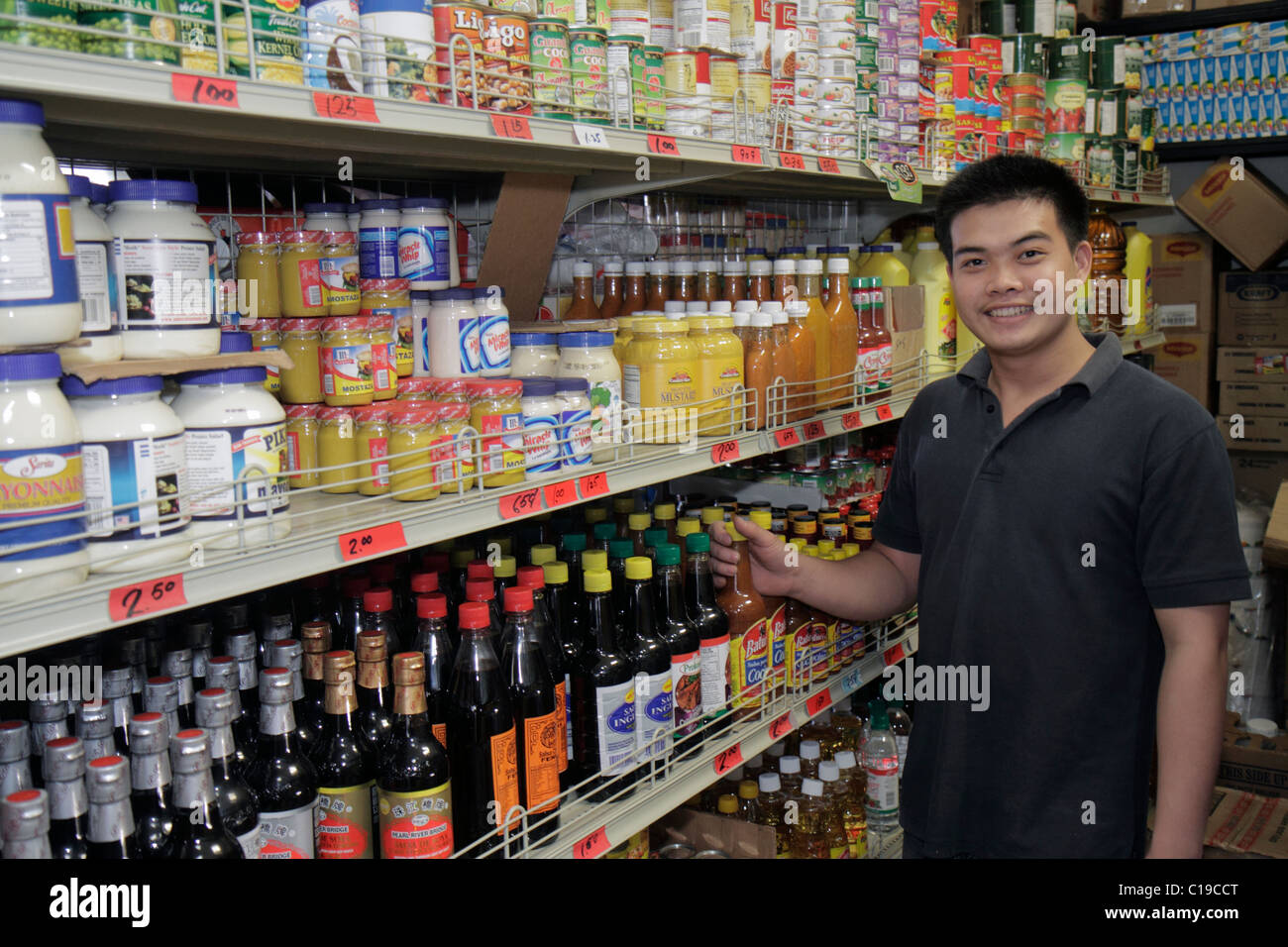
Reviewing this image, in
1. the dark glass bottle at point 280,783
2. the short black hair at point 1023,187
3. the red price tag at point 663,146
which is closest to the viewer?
the dark glass bottle at point 280,783

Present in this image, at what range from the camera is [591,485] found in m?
1.69

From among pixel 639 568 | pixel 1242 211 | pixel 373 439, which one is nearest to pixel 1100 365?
pixel 639 568

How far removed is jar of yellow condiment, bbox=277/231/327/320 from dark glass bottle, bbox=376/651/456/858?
54 centimetres

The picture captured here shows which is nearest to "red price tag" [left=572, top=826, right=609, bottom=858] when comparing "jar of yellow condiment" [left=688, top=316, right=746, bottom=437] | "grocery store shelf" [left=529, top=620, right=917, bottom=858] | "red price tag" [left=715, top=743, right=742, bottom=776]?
"grocery store shelf" [left=529, top=620, right=917, bottom=858]

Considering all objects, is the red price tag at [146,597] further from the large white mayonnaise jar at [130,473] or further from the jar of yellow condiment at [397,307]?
the jar of yellow condiment at [397,307]

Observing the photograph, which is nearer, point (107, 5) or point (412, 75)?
point (107, 5)

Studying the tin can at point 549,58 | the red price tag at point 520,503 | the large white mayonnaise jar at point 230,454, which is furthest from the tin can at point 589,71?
the large white mayonnaise jar at point 230,454

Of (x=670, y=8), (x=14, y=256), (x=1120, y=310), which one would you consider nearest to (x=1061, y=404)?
(x=670, y=8)

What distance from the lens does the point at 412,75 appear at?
1.45 metres

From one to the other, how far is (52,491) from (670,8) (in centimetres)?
148

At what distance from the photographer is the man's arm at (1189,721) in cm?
169

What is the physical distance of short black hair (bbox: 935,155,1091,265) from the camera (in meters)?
1.84

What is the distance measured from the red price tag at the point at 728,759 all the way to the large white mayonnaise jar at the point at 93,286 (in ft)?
4.13

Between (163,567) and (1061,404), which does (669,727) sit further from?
(163,567)
